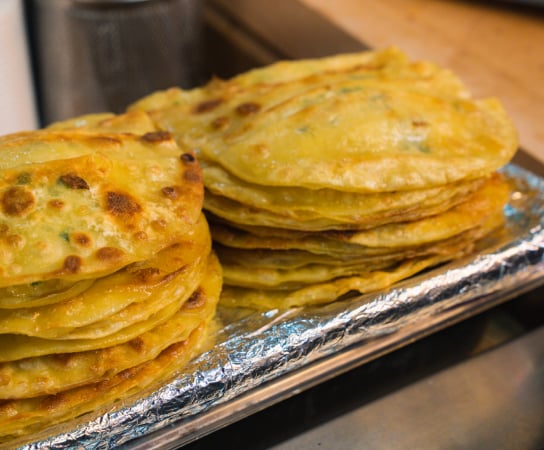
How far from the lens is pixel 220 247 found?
1.88 metres

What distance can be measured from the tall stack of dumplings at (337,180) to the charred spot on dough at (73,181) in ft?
1.16

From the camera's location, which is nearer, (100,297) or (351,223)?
(100,297)

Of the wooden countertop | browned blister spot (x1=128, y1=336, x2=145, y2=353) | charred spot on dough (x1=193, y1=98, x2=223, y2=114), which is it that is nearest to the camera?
Answer: browned blister spot (x1=128, y1=336, x2=145, y2=353)

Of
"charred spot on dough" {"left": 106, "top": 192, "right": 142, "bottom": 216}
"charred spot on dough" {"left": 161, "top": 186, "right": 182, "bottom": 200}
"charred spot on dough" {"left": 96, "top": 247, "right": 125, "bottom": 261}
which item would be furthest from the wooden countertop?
"charred spot on dough" {"left": 96, "top": 247, "right": 125, "bottom": 261}

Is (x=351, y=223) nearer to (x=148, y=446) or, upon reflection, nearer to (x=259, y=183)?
(x=259, y=183)

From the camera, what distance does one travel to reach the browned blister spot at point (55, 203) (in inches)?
56.7

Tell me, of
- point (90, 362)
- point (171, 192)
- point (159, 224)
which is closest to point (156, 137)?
point (171, 192)

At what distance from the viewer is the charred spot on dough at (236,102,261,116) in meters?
1.93

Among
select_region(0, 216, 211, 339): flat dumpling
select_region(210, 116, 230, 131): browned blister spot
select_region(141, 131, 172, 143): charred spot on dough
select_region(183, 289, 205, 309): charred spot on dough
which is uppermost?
select_region(141, 131, 172, 143): charred spot on dough

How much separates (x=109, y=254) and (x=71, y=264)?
0.08m

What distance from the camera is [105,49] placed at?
3.35 meters

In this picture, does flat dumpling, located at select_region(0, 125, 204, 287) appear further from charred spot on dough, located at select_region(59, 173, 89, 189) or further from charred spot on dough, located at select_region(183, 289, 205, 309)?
charred spot on dough, located at select_region(183, 289, 205, 309)

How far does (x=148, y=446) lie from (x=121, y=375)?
0.20 m

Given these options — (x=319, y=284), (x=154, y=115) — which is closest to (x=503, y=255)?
(x=319, y=284)
